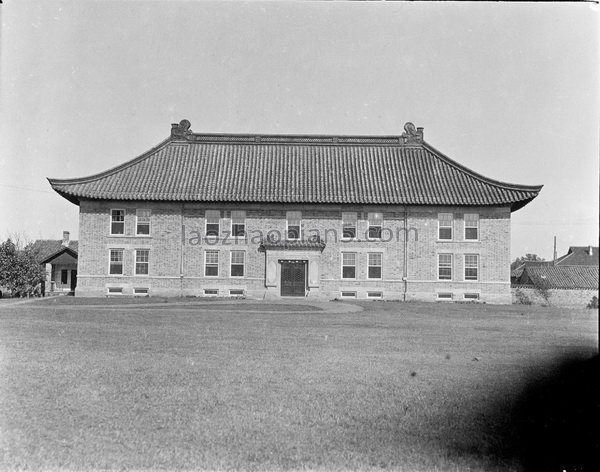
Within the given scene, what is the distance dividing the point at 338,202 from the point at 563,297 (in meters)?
14.6

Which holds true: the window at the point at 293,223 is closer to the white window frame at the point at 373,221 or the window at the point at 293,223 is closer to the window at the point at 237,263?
the window at the point at 237,263

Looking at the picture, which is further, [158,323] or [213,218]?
[213,218]

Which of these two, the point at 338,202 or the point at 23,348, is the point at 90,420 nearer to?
the point at 23,348

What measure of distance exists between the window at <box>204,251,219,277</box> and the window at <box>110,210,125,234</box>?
5487mm

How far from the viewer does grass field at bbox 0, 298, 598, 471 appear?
6281 mm

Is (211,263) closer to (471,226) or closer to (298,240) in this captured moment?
(298,240)

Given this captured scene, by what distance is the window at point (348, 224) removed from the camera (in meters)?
37.6

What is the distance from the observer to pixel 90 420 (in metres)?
7.20

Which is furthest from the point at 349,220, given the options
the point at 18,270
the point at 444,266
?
the point at 18,270

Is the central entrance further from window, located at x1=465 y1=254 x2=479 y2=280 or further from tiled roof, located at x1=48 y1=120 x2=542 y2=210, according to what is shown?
window, located at x1=465 y1=254 x2=479 y2=280

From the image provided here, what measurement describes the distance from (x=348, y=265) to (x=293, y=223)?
4316 millimetres

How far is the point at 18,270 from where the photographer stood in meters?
39.7

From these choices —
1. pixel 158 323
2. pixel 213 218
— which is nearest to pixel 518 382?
pixel 158 323

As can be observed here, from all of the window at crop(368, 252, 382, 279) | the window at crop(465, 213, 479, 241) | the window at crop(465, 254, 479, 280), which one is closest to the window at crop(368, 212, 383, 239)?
the window at crop(368, 252, 382, 279)
